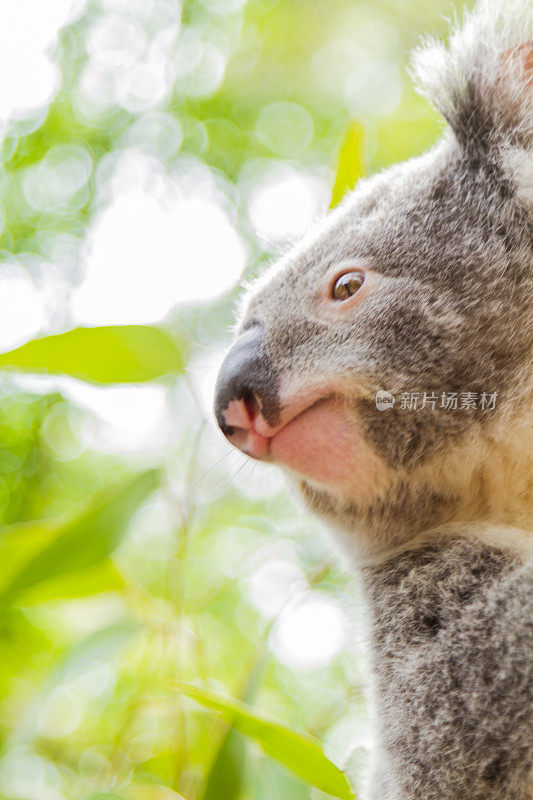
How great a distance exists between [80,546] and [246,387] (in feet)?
1.30

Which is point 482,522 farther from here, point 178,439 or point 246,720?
point 178,439

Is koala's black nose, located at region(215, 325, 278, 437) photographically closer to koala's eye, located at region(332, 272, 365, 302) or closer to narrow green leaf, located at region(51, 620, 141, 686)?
koala's eye, located at region(332, 272, 365, 302)

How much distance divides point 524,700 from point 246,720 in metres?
0.35

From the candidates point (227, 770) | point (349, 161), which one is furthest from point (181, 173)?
point (227, 770)

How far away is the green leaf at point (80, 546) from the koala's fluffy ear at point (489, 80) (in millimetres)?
862

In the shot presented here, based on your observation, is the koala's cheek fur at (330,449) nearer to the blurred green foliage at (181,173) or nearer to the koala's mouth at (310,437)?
the koala's mouth at (310,437)

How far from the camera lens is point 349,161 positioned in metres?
1.40

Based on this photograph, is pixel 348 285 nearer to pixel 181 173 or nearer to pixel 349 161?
pixel 349 161

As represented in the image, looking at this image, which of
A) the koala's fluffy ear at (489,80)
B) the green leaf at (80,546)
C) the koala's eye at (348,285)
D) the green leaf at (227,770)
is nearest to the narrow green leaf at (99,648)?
the green leaf at (80,546)

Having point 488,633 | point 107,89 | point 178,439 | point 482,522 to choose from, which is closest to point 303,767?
point 488,633

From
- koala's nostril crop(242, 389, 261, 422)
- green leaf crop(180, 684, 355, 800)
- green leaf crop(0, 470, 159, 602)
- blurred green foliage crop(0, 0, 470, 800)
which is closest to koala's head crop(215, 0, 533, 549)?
koala's nostril crop(242, 389, 261, 422)

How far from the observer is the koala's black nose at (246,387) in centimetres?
110

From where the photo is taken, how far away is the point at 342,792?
93 cm

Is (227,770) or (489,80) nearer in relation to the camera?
(227,770)
